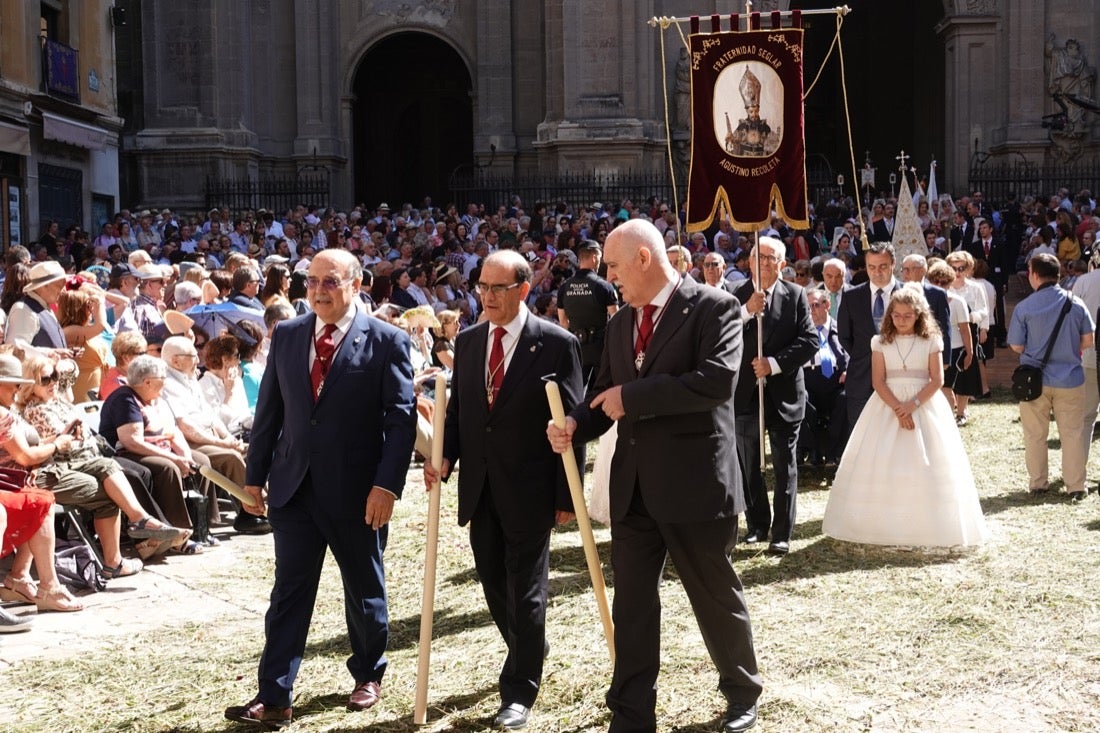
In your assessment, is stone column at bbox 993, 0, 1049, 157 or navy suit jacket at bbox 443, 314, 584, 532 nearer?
navy suit jacket at bbox 443, 314, 584, 532

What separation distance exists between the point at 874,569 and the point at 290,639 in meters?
4.00

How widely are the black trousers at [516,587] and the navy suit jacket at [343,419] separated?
1.40 ft

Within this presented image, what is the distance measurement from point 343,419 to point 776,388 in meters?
3.90

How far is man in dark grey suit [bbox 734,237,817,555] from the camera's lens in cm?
882

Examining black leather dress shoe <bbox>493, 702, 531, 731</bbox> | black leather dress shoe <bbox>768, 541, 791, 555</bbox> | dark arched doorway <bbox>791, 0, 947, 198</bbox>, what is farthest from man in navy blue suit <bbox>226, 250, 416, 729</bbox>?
dark arched doorway <bbox>791, 0, 947, 198</bbox>

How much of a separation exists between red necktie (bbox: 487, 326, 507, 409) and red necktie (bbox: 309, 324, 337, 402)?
2.24 feet

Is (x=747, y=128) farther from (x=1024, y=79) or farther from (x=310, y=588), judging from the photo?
(x=1024, y=79)

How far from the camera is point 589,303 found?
445 inches

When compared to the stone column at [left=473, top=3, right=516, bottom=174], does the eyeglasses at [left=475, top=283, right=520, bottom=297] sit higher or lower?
lower

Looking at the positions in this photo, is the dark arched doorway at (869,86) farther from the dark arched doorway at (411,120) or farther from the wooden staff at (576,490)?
the wooden staff at (576,490)

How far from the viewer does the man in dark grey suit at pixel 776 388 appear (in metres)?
8.82

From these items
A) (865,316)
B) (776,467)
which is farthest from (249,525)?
(865,316)

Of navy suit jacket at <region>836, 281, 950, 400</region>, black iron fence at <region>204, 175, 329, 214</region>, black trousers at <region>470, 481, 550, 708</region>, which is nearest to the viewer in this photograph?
black trousers at <region>470, 481, 550, 708</region>

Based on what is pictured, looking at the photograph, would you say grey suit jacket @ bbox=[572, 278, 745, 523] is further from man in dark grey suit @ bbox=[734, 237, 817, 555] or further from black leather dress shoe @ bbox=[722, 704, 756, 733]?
man in dark grey suit @ bbox=[734, 237, 817, 555]
